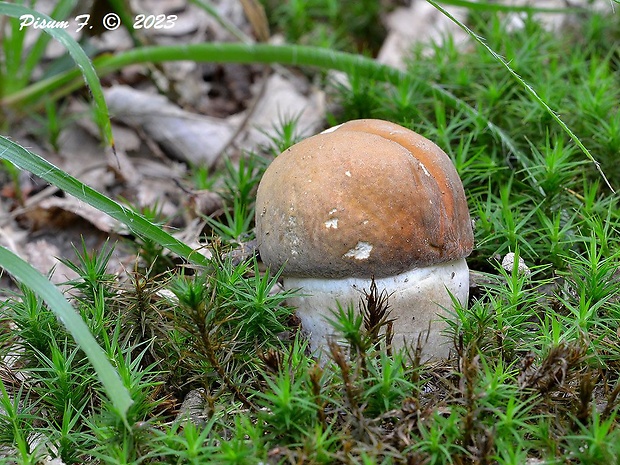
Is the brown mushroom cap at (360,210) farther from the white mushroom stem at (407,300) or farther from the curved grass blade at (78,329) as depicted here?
the curved grass blade at (78,329)

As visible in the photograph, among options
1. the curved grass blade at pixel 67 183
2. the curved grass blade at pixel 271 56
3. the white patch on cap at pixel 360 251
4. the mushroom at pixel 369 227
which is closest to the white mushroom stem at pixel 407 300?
the mushroom at pixel 369 227

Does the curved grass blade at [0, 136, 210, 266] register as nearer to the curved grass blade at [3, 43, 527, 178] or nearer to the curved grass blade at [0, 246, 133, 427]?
the curved grass blade at [0, 246, 133, 427]

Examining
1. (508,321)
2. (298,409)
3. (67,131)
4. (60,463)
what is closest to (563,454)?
(508,321)

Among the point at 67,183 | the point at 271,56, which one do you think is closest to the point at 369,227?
the point at 67,183

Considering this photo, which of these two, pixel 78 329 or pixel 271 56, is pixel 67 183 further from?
pixel 271 56

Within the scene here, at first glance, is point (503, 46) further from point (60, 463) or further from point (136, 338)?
point (60, 463)

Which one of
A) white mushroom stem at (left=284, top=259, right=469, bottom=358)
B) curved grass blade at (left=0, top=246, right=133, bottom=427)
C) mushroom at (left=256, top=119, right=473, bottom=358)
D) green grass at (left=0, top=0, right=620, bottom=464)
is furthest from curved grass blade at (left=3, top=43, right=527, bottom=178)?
curved grass blade at (left=0, top=246, right=133, bottom=427)
